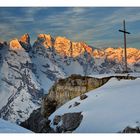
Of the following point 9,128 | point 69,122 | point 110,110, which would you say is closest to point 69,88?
point 69,122

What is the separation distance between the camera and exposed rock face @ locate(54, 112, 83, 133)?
1164 centimetres

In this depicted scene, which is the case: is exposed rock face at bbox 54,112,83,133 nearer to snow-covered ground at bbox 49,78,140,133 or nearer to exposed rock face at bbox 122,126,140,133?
snow-covered ground at bbox 49,78,140,133

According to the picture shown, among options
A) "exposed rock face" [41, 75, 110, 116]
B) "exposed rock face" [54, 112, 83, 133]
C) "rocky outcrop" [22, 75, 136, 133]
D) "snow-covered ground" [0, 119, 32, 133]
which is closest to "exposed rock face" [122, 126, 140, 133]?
"exposed rock face" [54, 112, 83, 133]

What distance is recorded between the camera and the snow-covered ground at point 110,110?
1004 centimetres

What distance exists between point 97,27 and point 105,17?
648mm

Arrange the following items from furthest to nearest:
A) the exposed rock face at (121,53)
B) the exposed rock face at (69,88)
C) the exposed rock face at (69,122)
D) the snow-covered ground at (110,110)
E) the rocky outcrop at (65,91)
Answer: the exposed rock face at (69,88), the rocky outcrop at (65,91), the exposed rock face at (121,53), the exposed rock face at (69,122), the snow-covered ground at (110,110)

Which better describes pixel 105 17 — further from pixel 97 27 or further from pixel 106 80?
pixel 106 80

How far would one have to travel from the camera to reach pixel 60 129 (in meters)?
12.1

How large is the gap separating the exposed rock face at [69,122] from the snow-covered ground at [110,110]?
0.55ft

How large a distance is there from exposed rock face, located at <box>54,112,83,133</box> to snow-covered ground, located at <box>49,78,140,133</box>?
17 centimetres

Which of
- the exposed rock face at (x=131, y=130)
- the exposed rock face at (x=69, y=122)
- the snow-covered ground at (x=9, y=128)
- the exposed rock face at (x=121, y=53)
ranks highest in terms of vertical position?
the exposed rock face at (x=121, y=53)

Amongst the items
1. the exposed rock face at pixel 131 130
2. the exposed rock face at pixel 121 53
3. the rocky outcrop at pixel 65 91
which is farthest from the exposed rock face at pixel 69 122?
the exposed rock face at pixel 121 53

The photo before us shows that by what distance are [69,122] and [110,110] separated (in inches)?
59.4

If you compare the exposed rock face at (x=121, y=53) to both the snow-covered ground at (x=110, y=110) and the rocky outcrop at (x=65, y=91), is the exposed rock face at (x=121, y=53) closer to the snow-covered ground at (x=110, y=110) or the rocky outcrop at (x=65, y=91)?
the rocky outcrop at (x=65, y=91)
